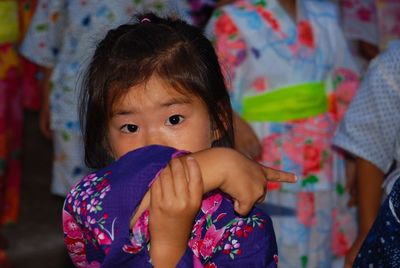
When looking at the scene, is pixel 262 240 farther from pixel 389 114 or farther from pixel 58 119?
pixel 58 119

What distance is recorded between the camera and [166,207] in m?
1.47

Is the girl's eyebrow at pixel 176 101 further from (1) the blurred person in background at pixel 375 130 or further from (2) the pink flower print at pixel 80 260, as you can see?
(1) the blurred person in background at pixel 375 130

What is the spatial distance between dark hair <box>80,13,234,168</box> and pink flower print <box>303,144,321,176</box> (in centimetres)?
130

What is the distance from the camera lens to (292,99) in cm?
316

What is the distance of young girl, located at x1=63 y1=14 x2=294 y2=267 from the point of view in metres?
1.51

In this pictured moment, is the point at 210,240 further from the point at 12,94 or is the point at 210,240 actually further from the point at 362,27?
the point at 12,94

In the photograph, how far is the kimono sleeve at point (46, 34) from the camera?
3949mm

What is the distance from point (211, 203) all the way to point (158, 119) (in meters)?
0.21

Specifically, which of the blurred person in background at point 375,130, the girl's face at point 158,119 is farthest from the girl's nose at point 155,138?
the blurred person in background at point 375,130

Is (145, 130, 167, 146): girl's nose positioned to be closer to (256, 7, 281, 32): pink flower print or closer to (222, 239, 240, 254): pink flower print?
(222, 239, 240, 254): pink flower print

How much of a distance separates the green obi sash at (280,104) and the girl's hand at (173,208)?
5.46 ft

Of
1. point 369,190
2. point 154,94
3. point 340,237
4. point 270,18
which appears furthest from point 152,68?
point 340,237

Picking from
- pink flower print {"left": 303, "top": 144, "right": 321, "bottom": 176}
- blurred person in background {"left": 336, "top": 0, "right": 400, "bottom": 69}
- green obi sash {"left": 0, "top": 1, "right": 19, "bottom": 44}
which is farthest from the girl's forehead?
green obi sash {"left": 0, "top": 1, "right": 19, "bottom": 44}

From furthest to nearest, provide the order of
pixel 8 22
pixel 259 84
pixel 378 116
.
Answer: pixel 8 22
pixel 259 84
pixel 378 116
